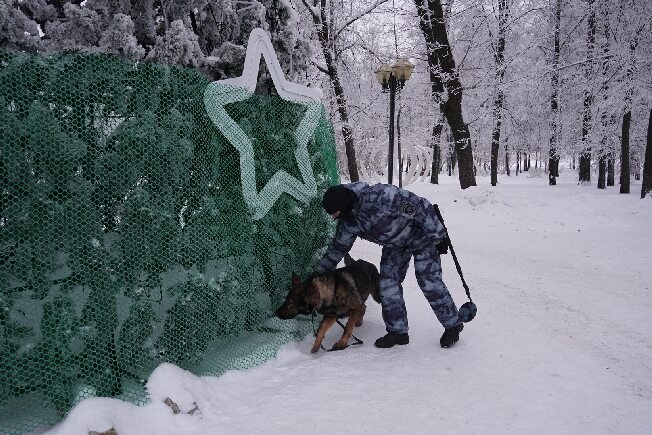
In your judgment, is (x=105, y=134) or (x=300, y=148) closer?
(x=105, y=134)

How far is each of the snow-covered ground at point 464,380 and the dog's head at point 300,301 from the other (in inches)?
14.5

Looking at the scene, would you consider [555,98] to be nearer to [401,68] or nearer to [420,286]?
[401,68]

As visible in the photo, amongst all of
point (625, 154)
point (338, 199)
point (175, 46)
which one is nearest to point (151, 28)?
point (175, 46)

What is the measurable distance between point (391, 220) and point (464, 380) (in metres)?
1.44

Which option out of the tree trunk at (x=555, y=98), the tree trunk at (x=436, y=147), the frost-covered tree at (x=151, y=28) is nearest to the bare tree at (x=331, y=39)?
the tree trunk at (x=555, y=98)

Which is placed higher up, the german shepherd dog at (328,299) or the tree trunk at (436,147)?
the tree trunk at (436,147)

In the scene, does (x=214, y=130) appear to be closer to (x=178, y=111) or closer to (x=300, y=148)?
(x=178, y=111)

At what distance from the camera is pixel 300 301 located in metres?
3.96

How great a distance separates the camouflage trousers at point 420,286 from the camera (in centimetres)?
396

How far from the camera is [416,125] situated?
1062 inches

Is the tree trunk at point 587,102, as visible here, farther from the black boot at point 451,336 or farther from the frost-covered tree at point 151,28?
the black boot at point 451,336

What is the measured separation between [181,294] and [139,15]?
2469mm

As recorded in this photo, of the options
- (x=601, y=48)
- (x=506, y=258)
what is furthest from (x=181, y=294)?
(x=601, y=48)

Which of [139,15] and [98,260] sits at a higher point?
[139,15]
